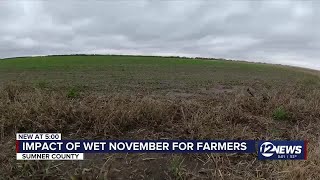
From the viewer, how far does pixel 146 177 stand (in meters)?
4.50

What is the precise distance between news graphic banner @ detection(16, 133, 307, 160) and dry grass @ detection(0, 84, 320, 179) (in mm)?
136

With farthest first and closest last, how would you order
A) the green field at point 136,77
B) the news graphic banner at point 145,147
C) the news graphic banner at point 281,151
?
1. the green field at point 136,77
2. the news graphic banner at point 281,151
3. the news graphic banner at point 145,147

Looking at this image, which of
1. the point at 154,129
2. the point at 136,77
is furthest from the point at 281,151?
the point at 136,77

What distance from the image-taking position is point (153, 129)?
18.8 ft

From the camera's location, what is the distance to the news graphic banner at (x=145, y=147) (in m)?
4.82

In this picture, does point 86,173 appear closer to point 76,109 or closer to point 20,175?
point 20,175

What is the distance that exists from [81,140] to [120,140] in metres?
0.62

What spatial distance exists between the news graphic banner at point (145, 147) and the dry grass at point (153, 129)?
5.4 inches

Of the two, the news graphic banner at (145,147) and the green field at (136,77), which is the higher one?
the green field at (136,77)

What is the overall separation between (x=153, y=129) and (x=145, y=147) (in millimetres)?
716

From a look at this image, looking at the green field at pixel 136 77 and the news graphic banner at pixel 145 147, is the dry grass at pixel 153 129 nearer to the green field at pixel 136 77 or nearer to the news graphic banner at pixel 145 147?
the news graphic banner at pixel 145 147

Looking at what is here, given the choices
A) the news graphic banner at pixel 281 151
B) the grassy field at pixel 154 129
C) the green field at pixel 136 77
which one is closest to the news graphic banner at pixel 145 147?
the news graphic banner at pixel 281 151

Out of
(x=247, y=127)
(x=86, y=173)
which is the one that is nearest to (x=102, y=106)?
(x=86, y=173)

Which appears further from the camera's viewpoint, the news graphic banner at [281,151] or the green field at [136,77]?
the green field at [136,77]
